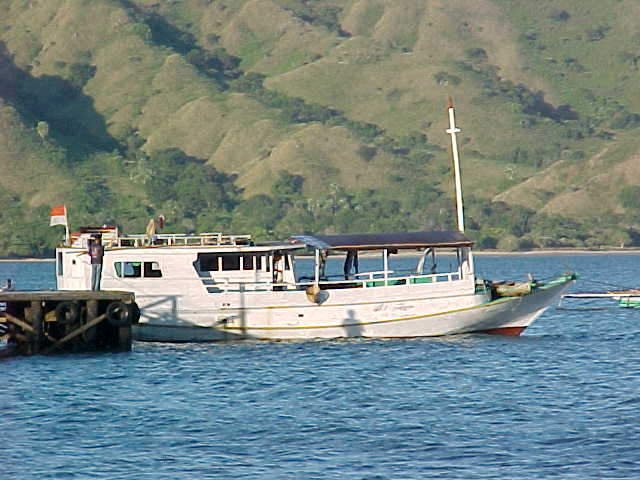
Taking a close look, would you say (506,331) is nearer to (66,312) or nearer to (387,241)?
(387,241)

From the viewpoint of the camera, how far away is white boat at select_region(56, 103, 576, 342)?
4547 centimetres

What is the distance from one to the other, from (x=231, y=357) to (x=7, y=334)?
7.95 m

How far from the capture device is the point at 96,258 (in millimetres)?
43125

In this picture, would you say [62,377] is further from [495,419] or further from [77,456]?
[495,419]

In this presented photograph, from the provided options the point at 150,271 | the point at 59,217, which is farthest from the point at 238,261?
the point at 59,217

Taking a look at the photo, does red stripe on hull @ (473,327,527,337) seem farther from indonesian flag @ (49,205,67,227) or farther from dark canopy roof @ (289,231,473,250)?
indonesian flag @ (49,205,67,227)

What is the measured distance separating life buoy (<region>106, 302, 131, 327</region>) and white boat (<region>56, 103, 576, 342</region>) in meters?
3.35

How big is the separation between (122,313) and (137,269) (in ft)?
14.4

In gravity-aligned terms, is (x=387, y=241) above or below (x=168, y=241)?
below

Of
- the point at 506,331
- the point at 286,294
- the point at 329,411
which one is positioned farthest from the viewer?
the point at 506,331

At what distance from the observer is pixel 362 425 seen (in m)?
31.5

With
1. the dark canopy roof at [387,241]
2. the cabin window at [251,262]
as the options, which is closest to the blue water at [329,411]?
the cabin window at [251,262]

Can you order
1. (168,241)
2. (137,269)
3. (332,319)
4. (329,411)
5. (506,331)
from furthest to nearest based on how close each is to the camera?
(506,331), (168,241), (137,269), (332,319), (329,411)

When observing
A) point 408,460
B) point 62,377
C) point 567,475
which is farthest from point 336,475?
point 62,377
